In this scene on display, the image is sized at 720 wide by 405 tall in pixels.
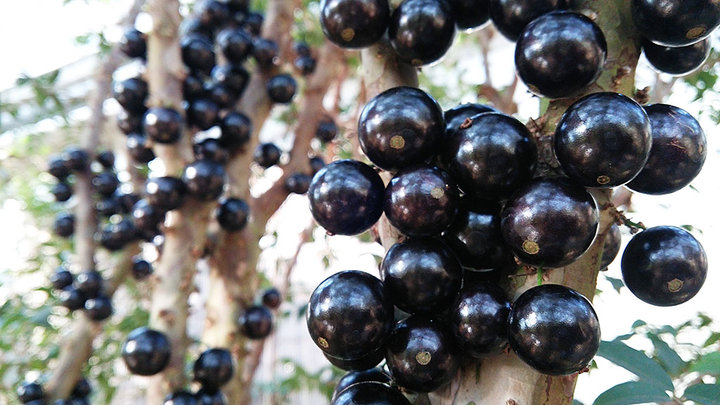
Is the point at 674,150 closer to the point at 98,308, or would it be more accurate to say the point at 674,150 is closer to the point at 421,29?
the point at 421,29

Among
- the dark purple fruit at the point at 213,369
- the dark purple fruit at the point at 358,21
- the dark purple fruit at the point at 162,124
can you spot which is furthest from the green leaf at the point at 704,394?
the dark purple fruit at the point at 162,124

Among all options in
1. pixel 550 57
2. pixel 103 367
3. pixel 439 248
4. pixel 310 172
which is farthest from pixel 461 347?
pixel 103 367

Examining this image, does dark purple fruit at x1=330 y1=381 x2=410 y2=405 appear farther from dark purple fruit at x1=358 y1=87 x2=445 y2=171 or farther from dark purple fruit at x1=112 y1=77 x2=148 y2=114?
dark purple fruit at x1=112 y1=77 x2=148 y2=114

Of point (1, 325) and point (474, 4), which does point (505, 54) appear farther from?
point (1, 325)

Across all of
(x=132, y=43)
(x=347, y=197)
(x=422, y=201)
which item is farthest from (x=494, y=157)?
(x=132, y=43)

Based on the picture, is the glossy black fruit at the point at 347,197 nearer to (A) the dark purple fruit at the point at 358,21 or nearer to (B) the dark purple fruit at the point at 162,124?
(A) the dark purple fruit at the point at 358,21

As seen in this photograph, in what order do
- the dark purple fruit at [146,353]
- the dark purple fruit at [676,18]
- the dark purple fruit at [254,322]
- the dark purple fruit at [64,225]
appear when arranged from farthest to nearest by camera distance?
the dark purple fruit at [64,225] < the dark purple fruit at [254,322] < the dark purple fruit at [146,353] < the dark purple fruit at [676,18]
